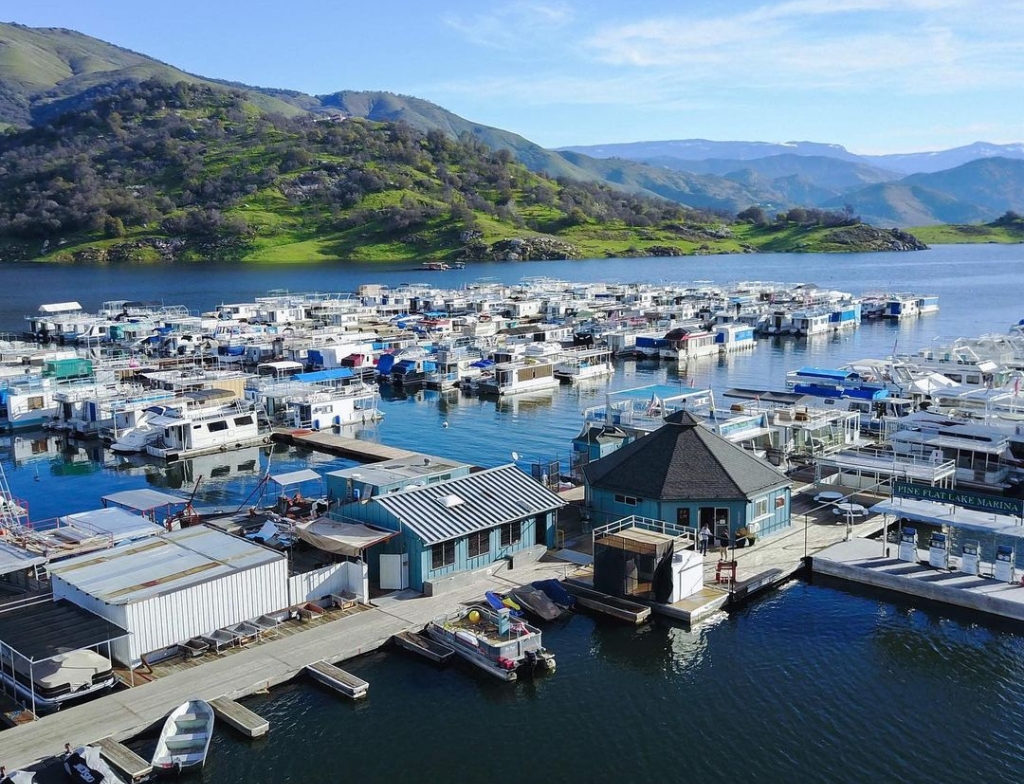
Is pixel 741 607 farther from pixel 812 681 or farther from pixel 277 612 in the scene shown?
pixel 277 612

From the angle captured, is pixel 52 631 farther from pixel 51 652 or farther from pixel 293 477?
pixel 293 477

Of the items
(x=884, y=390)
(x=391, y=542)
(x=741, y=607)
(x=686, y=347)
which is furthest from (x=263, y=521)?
(x=686, y=347)

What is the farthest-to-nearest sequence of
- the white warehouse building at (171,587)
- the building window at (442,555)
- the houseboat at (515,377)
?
the houseboat at (515,377)
the building window at (442,555)
the white warehouse building at (171,587)

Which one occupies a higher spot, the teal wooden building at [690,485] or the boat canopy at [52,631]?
the teal wooden building at [690,485]

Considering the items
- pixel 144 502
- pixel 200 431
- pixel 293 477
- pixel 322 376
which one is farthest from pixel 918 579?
pixel 322 376

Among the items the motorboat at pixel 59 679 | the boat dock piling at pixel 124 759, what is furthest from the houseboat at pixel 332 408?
the boat dock piling at pixel 124 759

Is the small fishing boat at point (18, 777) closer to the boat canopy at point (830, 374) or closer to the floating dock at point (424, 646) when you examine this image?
the floating dock at point (424, 646)
